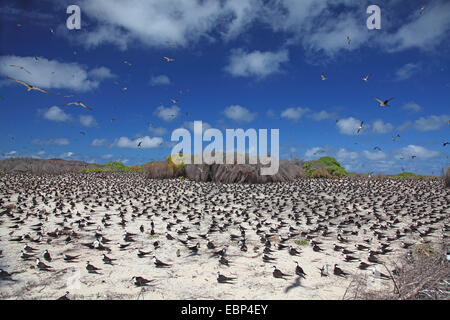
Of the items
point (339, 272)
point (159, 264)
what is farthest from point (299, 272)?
point (159, 264)

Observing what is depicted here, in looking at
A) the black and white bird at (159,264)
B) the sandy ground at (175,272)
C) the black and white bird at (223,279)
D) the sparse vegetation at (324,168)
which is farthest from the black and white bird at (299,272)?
the sparse vegetation at (324,168)

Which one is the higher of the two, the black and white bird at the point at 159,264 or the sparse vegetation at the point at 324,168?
the sparse vegetation at the point at 324,168

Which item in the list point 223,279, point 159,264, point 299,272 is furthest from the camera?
point 159,264

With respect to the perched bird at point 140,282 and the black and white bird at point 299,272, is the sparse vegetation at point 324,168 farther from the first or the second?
the perched bird at point 140,282

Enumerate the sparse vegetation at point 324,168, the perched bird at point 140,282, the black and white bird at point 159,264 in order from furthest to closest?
the sparse vegetation at point 324,168 < the black and white bird at point 159,264 < the perched bird at point 140,282

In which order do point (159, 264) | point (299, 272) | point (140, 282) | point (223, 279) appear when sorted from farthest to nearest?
1. point (159, 264)
2. point (299, 272)
3. point (223, 279)
4. point (140, 282)

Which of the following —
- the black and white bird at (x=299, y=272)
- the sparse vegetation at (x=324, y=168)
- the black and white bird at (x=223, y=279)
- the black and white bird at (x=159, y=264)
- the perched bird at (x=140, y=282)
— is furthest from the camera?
the sparse vegetation at (x=324, y=168)

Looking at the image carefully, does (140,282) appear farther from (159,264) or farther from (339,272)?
(339,272)

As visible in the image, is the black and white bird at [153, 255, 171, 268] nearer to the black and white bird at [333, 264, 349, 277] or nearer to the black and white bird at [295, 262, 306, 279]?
the black and white bird at [295, 262, 306, 279]

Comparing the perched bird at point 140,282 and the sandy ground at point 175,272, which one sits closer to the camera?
the sandy ground at point 175,272

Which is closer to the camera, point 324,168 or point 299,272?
point 299,272

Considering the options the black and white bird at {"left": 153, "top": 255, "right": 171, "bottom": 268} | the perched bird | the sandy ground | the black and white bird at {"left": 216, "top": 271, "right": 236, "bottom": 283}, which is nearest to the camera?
the sandy ground

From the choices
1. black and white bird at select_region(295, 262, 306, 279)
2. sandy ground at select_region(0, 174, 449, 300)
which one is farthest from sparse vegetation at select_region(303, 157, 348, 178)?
black and white bird at select_region(295, 262, 306, 279)
